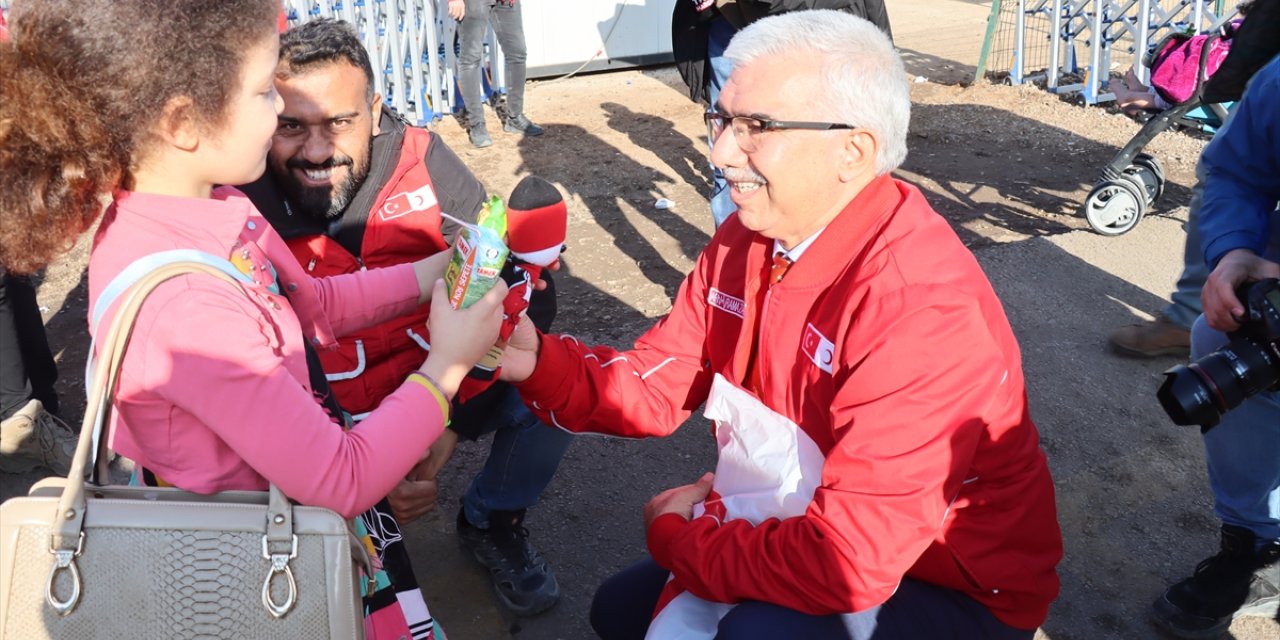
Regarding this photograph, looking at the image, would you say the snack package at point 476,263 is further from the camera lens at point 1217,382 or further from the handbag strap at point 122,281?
the camera lens at point 1217,382

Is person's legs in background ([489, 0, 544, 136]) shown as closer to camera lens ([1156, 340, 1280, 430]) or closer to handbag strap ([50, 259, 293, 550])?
camera lens ([1156, 340, 1280, 430])

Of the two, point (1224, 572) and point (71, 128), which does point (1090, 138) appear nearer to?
point (1224, 572)

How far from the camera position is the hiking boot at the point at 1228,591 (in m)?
2.89

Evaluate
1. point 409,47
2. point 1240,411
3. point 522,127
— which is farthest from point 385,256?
point 409,47

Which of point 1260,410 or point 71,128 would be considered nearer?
point 71,128

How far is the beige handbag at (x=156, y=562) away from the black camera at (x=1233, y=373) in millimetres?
1865

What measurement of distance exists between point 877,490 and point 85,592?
1.27 metres

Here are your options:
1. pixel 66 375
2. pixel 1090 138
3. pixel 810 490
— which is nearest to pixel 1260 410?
pixel 810 490

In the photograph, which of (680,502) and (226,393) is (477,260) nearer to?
(226,393)

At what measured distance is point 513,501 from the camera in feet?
10.1

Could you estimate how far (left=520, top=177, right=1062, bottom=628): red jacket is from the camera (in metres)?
1.80

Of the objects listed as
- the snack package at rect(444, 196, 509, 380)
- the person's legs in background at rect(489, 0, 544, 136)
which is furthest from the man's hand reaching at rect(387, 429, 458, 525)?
the person's legs in background at rect(489, 0, 544, 136)

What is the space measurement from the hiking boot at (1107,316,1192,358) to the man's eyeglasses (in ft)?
9.63

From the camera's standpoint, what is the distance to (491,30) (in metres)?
9.05
